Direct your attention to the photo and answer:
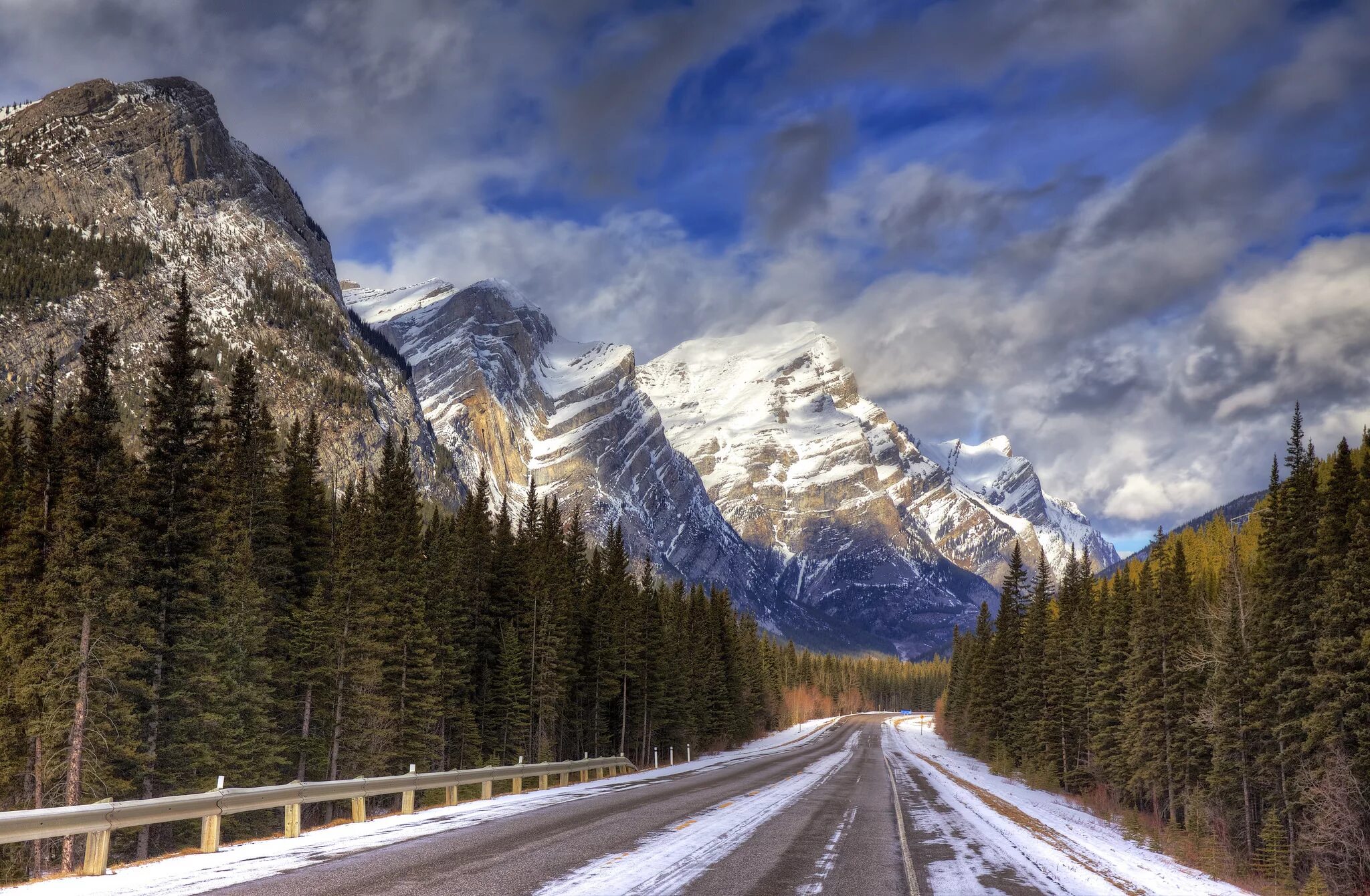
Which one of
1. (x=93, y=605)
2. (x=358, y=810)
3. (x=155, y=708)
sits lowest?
(x=358, y=810)

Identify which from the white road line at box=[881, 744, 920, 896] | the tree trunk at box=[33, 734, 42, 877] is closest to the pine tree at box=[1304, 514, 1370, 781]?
the white road line at box=[881, 744, 920, 896]

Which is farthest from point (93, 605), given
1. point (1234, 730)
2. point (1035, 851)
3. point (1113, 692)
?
point (1113, 692)

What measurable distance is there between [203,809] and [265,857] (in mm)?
2194

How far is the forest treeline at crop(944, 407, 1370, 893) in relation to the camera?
104 ft

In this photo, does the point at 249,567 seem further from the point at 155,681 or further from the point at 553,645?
the point at 553,645

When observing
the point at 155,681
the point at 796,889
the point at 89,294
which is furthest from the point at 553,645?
the point at 89,294

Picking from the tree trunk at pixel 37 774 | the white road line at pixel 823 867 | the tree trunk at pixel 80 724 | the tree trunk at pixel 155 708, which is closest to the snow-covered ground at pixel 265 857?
the white road line at pixel 823 867

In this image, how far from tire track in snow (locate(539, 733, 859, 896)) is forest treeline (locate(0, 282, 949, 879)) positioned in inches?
613

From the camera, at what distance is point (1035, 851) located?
17266mm

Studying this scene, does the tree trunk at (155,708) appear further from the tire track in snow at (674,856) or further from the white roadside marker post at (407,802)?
the tire track in snow at (674,856)

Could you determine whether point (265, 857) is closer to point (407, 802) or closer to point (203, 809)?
point (203, 809)

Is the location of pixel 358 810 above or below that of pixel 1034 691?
above

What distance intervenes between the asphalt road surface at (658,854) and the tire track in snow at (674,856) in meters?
0.03

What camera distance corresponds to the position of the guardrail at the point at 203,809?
37.9 ft
